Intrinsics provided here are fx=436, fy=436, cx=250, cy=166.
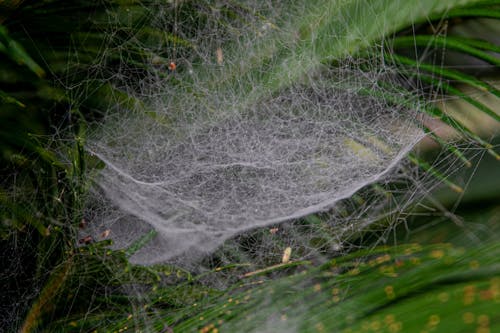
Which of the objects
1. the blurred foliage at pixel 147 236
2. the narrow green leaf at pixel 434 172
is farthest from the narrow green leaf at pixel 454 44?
the narrow green leaf at pixel 434 172

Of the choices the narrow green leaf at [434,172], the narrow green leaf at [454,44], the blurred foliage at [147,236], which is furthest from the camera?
the narrow green leaf at [454,44]

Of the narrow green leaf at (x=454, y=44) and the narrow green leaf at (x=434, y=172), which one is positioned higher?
the narrow green leaf at (x=454, y=44)

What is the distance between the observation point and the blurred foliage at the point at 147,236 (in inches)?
9.1

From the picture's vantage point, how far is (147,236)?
66cm

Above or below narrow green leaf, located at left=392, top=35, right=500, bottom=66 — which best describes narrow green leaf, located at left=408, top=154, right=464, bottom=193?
below

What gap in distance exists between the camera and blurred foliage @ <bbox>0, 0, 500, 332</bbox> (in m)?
0.23

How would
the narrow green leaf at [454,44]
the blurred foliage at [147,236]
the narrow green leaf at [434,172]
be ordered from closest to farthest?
the blurred foliage at [147,236] < the narrow green leaf at [434,172] < the narrow green leaf at [454,44]

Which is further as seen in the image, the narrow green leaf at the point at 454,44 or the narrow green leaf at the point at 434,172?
the narrow green leaf at the point at 454,44

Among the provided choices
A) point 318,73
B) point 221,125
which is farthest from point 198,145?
point 318,73

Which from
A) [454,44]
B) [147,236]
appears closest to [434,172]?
[454,44]

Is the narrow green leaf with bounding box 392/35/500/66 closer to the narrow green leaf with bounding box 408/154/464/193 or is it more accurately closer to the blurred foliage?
the blurred foliage

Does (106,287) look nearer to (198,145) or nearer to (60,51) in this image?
(198,145)

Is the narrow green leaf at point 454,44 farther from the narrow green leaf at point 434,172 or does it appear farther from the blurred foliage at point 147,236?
the narrow green leaf at point 434,172

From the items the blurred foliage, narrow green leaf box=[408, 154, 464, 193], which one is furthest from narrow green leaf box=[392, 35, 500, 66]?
narrow green leaf box=[408, 154, 464, 193]
